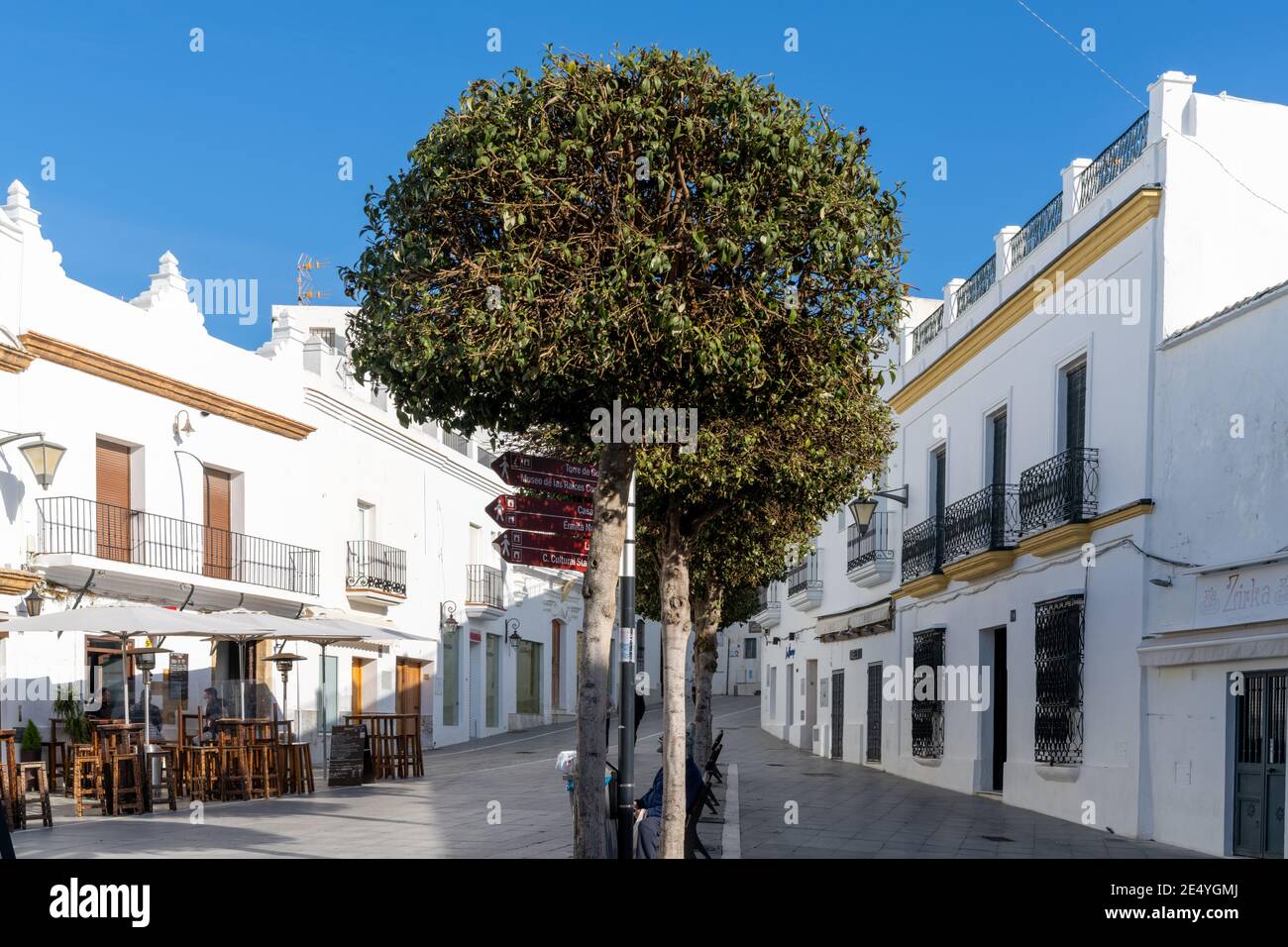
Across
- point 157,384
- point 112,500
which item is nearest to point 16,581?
point 112,500

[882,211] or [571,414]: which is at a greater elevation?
[882,211]

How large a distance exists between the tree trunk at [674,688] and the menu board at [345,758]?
6.97 metres

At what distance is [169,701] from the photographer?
21781mm

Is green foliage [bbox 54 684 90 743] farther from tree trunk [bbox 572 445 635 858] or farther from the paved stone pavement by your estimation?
tree trunk [bbox 572 445 635 858]

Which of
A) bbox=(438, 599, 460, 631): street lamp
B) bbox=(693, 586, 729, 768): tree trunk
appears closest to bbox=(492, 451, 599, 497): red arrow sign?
bbox=(693, 586, 729, 768): tree trunk

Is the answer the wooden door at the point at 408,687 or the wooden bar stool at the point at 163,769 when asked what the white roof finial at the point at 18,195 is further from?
the wooden door at the point at 408,687

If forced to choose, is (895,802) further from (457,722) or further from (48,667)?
(457,722)

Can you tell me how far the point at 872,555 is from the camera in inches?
1061

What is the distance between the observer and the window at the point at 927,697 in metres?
22.8

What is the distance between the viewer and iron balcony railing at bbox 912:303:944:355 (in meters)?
25.0
